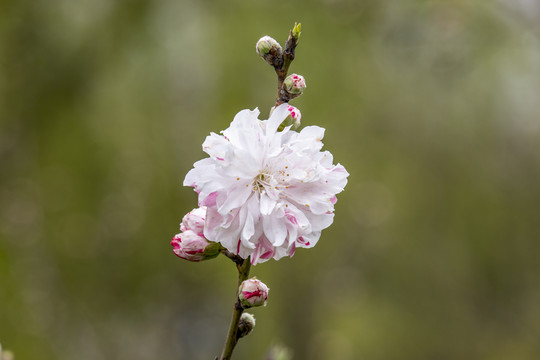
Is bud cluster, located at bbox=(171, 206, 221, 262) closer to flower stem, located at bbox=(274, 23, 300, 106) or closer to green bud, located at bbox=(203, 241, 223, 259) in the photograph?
green bud, located at bbox=(203, 241, 223, 259)

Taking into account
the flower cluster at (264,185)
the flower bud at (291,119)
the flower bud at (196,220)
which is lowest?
the flower bud at (196,220)

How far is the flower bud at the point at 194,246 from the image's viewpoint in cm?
96

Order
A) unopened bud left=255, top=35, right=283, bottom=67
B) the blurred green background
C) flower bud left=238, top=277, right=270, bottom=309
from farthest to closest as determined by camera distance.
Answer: the blurred green background, unopened bud left=255, top=35, right=283, bottom=67, flower bud left=238, top=277, right=270, bottom=309

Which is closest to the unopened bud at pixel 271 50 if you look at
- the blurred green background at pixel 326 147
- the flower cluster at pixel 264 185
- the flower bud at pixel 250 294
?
the flower cluster at pixel 264 185

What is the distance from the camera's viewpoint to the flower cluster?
0.90 m

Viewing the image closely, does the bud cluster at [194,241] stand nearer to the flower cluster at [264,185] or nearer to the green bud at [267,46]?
the flower cluster at [264,185]

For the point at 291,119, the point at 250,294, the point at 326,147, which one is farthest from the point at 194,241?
the point at 326,147

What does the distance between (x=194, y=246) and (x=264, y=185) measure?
17 centimetres

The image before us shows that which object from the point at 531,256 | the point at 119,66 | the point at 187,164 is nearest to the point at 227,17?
the point at 119,66

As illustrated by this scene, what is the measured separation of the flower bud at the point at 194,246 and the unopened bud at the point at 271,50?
353 millimetres

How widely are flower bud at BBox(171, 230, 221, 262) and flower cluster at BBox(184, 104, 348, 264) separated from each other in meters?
0.06

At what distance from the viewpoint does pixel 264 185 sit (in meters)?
0.96

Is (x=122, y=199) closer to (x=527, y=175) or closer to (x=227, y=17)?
(x=227, y=17)

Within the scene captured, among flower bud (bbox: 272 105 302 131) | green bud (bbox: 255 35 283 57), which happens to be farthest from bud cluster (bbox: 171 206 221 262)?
green bud (bbox: 255 35 283 57)
